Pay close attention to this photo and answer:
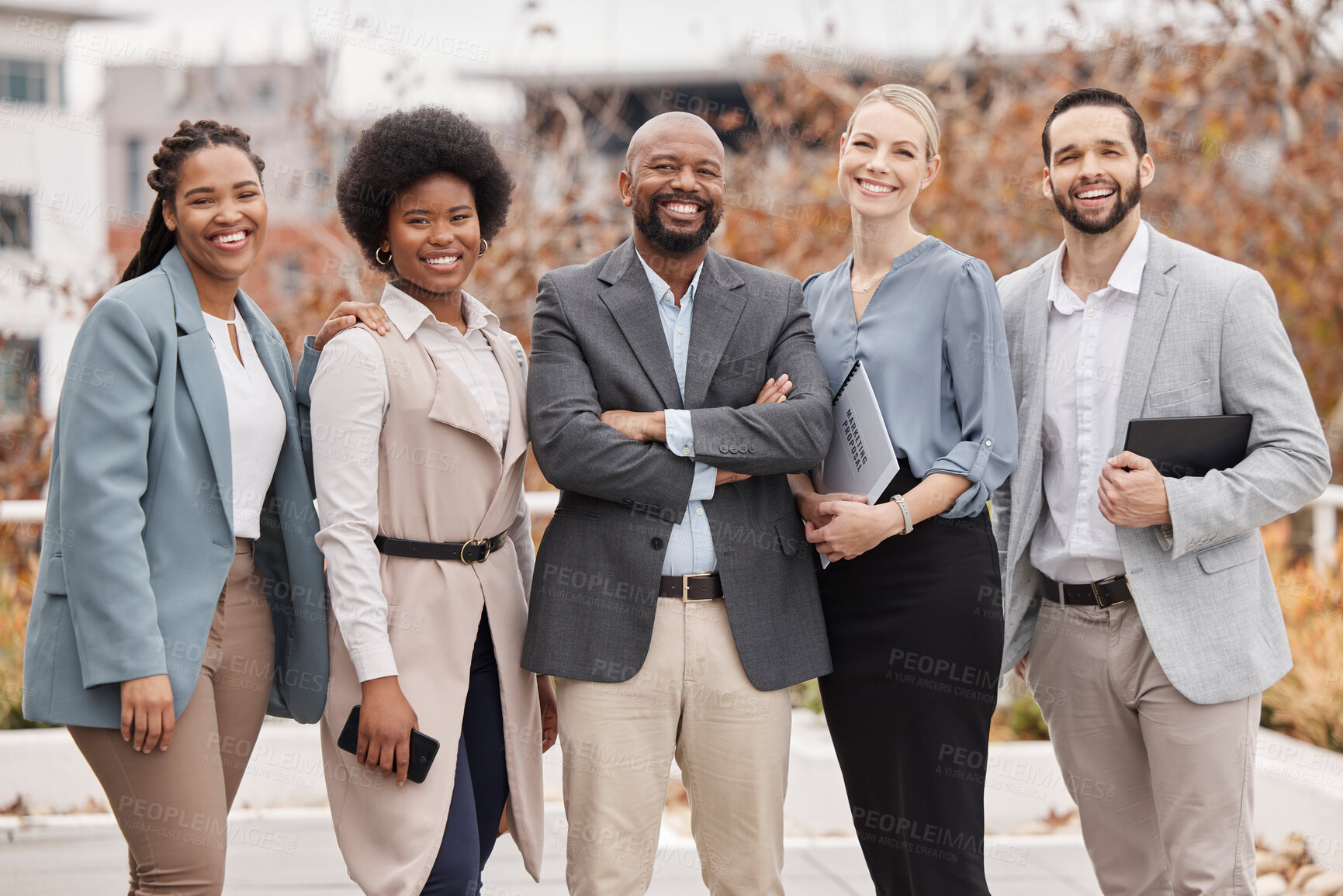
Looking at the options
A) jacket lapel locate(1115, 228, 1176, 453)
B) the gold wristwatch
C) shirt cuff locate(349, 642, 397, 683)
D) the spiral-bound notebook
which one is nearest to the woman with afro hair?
shirt cuff locate(349, 642, 397, 683)

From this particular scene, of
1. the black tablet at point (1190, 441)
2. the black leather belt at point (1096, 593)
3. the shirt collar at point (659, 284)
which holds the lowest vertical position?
the black leather belt at point (1096, 593)

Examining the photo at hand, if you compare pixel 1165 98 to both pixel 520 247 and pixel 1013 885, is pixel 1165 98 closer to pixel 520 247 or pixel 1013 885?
pixel 520 247

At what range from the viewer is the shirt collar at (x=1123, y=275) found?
3.25 m

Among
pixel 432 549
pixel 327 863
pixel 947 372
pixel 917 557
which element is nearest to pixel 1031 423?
pixel 947 372

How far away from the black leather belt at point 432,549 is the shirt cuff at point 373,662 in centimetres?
24

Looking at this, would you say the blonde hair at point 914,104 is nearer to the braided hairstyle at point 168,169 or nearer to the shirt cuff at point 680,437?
the shirt cuff at point 680,437

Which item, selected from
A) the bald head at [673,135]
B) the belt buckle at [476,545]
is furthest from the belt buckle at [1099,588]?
the belt buckle at [476,545]

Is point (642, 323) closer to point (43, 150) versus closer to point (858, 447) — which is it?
point (858, 447)

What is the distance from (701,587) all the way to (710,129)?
1197 millimetres

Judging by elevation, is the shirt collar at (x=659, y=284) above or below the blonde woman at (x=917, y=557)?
above

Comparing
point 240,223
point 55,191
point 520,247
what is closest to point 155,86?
point 55,191

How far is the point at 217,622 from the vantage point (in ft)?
9.16

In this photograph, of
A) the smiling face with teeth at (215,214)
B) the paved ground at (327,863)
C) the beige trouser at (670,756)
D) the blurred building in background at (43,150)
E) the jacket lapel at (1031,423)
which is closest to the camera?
the smiling face with teeth at (215,214)

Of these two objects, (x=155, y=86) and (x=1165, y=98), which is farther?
(x=155, y=86)
